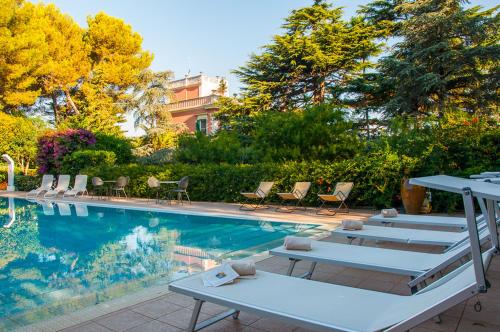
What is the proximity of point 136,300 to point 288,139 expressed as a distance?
1022 centimetres

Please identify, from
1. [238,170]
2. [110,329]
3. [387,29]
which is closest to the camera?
[110,329]

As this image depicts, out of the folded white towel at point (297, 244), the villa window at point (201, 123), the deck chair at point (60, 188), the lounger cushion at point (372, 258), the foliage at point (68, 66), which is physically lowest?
the lounger cushion at point (372, 258)

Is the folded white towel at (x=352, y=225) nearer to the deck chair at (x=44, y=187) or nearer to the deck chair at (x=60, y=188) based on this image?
the deck chair at (x=60, y=188)

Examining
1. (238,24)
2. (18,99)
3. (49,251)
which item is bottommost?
(49,251)

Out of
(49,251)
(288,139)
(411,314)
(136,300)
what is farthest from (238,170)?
(411,314)

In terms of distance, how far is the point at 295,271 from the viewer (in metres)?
4.44

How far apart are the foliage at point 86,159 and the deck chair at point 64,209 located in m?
3.85

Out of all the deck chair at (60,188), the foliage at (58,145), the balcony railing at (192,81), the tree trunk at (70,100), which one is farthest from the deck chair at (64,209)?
the balcony railing at (192,81)

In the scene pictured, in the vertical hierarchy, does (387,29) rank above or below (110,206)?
above

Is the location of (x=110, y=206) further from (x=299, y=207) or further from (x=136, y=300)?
(x=136, y=300)

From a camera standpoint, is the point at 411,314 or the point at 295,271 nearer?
the point at 411,314

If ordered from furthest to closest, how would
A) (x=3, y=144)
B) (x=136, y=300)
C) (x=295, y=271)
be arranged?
1. (x=3, y=144)
2. (x=295, y=271)
3. (x=136, y=300)

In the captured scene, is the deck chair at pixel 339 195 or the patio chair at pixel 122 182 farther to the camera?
the patio chair at pixel 122 182

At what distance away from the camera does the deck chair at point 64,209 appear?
1150cm
